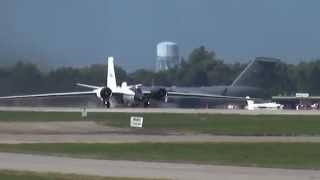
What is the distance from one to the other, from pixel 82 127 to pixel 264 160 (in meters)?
29.5

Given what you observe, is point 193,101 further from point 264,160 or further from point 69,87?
point 264,160

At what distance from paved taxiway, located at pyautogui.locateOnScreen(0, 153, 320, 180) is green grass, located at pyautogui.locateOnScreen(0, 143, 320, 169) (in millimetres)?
2360

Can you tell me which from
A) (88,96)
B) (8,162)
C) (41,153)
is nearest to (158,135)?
(41,153)

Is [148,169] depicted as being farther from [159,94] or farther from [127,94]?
[127,94]

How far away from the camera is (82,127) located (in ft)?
204

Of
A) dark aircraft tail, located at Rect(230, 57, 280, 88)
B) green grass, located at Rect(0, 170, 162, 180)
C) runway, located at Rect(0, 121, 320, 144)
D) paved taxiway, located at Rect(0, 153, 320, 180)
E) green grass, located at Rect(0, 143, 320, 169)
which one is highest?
dark aircraft tail, located at Rect(230, 57, 280, 88)

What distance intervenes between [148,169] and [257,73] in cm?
12441

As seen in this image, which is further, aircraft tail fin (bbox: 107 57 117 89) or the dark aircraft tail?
the dark aircraft tail

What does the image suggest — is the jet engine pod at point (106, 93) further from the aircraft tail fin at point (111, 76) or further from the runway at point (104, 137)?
the runway at point (104, 137)

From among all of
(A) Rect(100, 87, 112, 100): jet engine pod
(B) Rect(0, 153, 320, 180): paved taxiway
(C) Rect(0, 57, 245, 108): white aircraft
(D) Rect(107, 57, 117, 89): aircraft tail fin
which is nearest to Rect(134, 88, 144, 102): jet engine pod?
(C) Rect(0, 57, 245, 108): white aircraft

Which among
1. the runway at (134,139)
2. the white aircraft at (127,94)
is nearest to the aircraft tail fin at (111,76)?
the white aircraft at (127,94)

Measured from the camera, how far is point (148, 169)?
28.7 m

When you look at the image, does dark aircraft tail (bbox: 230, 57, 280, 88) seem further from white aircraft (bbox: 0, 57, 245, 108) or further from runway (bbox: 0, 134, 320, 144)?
runway (bbox: 0, 134, 320, 144)

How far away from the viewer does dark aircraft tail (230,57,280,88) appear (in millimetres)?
151500
